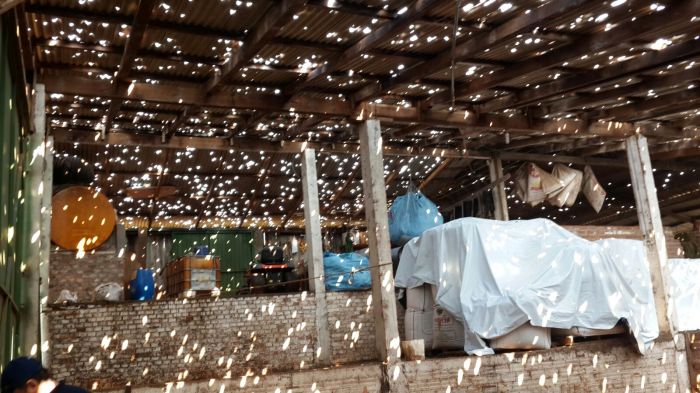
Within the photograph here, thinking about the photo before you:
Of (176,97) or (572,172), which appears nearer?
(176,97)

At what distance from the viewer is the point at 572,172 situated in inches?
535

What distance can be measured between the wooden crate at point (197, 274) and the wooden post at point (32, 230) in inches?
129

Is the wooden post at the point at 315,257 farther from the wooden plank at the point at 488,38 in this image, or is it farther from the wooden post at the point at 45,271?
the wooden post at the point at 45,271

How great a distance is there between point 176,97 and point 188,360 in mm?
4033

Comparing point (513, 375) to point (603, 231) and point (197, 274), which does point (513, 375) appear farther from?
point (603, 231)

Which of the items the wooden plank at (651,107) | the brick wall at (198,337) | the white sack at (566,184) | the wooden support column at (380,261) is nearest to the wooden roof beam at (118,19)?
the wooden support column at (380,261)

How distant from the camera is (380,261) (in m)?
9.12

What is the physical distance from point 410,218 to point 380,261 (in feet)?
9.34

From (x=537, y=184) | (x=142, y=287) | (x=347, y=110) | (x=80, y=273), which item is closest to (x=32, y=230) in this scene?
(x=80, y=273)

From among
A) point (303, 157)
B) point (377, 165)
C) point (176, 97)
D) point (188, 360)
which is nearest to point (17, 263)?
point (176, 97)

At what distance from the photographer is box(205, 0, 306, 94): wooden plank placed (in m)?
6.38

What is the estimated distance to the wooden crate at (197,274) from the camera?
10648 mm

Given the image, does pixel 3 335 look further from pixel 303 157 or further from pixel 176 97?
pixel 303 157

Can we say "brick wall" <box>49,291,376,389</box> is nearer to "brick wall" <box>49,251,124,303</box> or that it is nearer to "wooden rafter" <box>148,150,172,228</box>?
"brick wall" <box>49,251,124,303</box>
